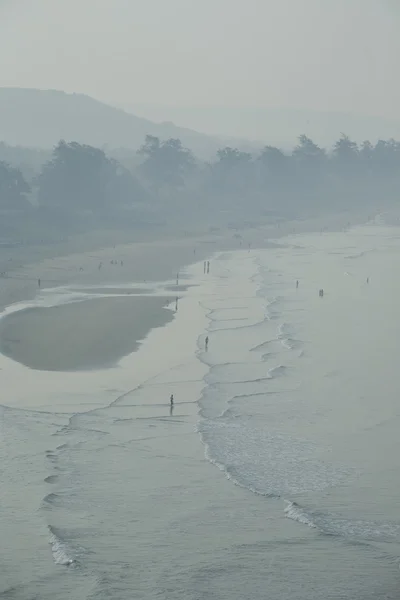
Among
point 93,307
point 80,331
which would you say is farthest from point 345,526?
point 93,307

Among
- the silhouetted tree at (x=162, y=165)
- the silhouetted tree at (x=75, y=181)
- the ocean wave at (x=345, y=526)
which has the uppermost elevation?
the silhouetted tree at (x=162, y=165)

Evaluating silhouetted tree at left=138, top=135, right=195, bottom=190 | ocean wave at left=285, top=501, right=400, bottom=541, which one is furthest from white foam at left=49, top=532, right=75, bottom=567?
silhouetted tree at left=138, top=135, right=195, bottom=190

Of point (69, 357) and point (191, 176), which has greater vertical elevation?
point (191, 176)

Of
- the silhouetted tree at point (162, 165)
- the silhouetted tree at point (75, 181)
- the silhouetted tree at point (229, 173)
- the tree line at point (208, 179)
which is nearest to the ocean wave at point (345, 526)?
the tree line at point (208, 179)

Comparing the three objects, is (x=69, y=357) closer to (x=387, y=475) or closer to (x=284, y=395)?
(x=284, y=395)

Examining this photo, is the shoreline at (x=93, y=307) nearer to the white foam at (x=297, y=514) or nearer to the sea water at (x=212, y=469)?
the sea water at (x=212, y=469)

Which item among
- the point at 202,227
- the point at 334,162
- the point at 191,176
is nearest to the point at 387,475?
the point at 202,227
